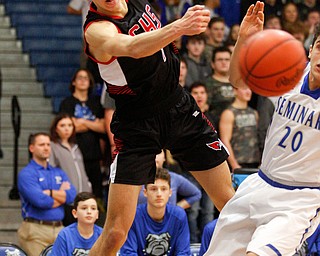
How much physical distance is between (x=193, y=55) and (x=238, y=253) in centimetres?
544

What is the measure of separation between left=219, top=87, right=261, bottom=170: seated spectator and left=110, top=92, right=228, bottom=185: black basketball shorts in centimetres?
324

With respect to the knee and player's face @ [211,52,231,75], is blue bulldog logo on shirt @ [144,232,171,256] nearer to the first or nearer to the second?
the knee

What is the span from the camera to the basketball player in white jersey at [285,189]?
5043 millimetres

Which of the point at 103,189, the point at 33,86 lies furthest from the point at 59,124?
the point at 33,86

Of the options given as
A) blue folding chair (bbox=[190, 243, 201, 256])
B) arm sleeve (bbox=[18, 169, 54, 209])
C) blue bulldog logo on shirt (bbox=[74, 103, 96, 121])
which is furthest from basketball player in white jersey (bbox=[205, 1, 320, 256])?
blue bulldog logo on shirt (bbox=[74, 103, 96, 121])

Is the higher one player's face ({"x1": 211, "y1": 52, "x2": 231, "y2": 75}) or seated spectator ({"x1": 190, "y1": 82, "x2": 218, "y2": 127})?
player's face ({"x1": 211, "y1": 52, "x2": 231, "y2": 75})

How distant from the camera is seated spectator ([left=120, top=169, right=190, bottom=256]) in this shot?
7461 millimetres

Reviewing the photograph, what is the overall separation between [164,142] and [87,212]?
1.87 meters

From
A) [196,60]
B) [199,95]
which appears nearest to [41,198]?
[199,95]

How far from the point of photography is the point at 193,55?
411 inches

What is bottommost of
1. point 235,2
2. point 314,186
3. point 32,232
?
point 32,232

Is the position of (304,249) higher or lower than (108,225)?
lower

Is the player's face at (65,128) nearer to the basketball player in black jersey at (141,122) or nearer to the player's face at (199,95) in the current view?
the player's face at (199,95)

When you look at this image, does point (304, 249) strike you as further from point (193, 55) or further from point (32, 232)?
point (193, 55)
